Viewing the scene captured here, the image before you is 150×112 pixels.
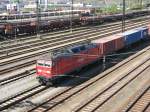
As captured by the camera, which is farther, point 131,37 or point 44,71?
point 131,37

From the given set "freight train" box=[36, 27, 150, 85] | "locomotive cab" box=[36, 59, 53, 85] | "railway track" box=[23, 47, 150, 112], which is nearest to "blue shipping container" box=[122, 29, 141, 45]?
"freight train" box=[36, 27, 150, 85]

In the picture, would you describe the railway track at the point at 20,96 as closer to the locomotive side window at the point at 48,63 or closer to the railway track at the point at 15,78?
the locomotive side window at the point at 48,63

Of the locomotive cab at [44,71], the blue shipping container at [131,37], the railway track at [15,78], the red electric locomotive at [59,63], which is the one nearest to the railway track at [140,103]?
the red electric locomotive at [59,63]

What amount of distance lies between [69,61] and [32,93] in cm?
519

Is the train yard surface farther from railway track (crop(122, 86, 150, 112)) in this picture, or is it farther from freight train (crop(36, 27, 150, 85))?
freight train (crop(36, 27, 150, 85))

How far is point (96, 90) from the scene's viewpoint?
27.5 metres

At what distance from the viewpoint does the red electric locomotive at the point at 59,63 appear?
28.6 metres

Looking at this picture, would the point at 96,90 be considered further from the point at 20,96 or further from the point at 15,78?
the point at 15,78

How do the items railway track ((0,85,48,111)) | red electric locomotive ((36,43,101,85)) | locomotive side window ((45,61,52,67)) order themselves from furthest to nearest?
red electric locomotive ((36,43,101,85)) < locomotive side window ((45,61,52,67)) < railway track ((0,85,48,111))

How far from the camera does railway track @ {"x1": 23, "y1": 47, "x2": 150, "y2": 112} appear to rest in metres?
23.8

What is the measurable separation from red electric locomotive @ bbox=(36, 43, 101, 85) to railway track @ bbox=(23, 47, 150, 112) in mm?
1892

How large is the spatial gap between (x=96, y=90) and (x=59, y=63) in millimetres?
3962

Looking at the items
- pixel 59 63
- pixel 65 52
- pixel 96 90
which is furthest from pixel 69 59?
pixel 96 90

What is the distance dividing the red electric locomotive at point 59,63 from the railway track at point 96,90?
6.21ft
